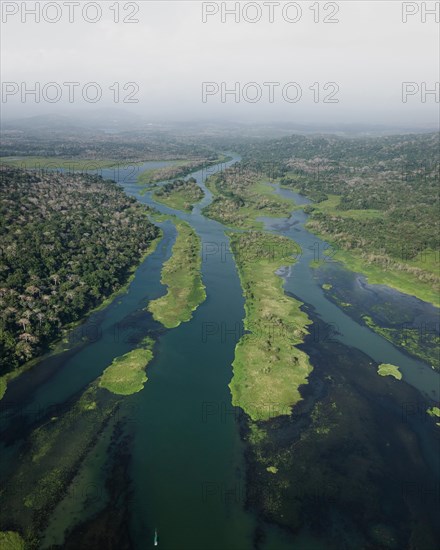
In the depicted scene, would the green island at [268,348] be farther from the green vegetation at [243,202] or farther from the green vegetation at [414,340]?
the green vegetation at [243,202]

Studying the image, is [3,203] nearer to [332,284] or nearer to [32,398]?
[32,398]

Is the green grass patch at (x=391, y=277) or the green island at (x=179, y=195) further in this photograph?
the green island at (x=179, y=195)

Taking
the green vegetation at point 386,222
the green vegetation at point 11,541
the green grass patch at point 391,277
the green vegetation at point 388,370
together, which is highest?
the green vegetation at point 386,222

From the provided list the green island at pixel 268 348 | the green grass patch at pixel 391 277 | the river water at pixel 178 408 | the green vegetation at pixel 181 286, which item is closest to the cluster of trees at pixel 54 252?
the river water at pixel 178 408

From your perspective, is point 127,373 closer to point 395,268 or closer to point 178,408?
point 178,408

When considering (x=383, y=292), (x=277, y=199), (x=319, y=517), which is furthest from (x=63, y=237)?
(x=277, y=199)

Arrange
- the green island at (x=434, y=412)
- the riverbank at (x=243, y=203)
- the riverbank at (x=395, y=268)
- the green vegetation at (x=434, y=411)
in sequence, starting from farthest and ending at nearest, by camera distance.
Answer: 1. the riverbank at (x=243, y=203)
2. the riverbank at (x=395, y=268)
3. the green vegetation at (x=434, y=411)
4. the green island at (x=434, y=412)

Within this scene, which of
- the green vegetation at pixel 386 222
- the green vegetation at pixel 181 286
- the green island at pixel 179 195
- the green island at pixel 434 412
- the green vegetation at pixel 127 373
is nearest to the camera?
the green island at pixel 434 412

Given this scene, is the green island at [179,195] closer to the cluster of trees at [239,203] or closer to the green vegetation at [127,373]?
the cluster of trees at [239,203]

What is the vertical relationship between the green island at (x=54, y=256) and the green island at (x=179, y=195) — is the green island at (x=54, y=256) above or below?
below
